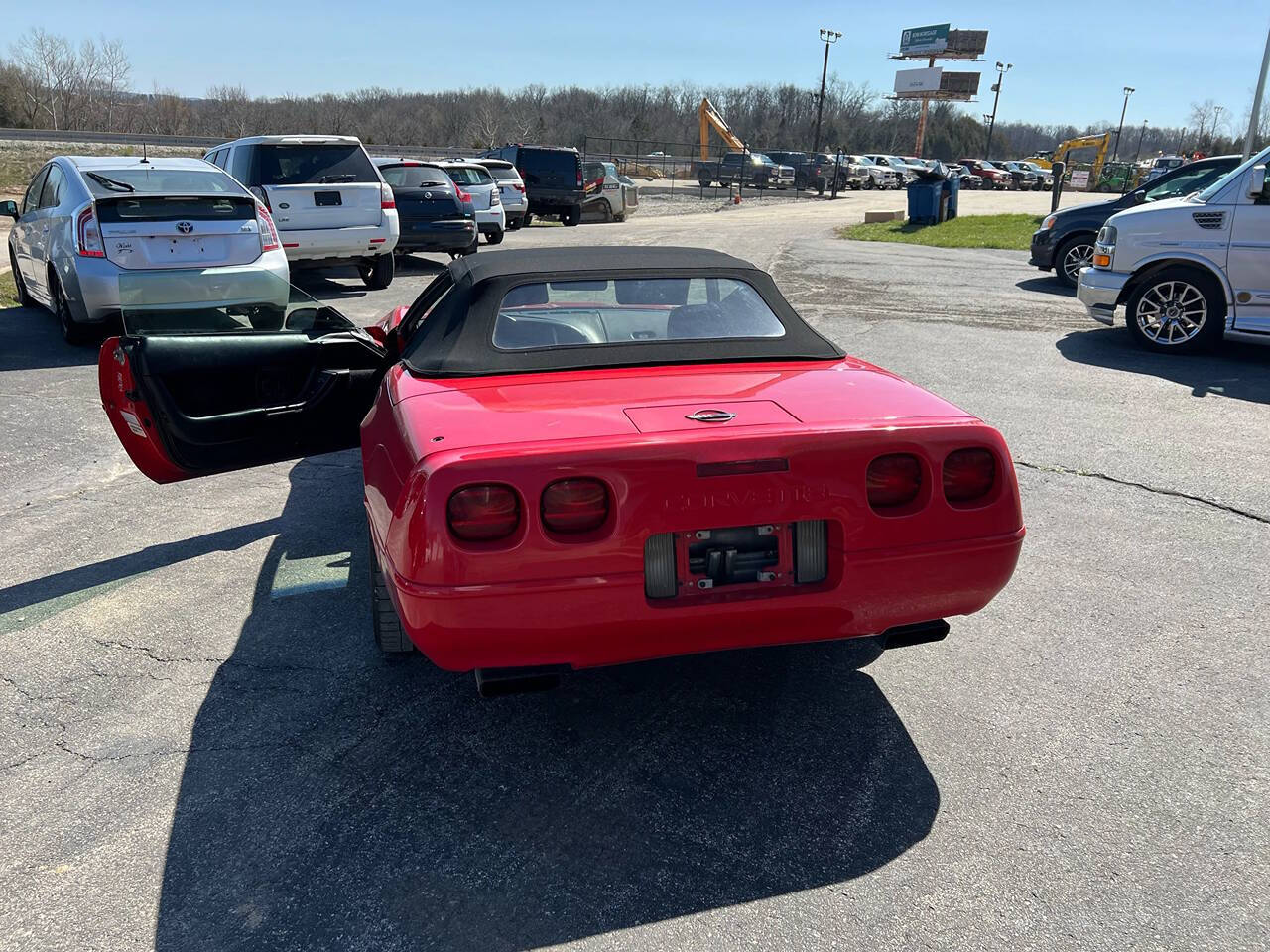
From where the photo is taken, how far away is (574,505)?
104 inches

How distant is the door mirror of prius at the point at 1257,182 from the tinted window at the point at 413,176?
10.5m

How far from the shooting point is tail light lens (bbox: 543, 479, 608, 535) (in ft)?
8.66

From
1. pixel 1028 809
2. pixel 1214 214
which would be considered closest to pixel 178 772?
pixel 1028 809

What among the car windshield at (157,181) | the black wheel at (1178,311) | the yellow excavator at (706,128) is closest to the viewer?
the car windshield at (157,181)

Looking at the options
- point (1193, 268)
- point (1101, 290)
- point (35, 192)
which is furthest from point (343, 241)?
point (1193, 268)

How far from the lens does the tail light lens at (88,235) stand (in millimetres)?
8219

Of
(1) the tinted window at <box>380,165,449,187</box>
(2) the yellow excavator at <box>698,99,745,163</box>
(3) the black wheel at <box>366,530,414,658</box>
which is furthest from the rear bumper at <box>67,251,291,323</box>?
(2) the yellow excavator at <box>698,99,745,163</box>

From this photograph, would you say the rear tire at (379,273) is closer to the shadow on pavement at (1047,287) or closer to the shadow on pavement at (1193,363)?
the shadow on pavement at (1193,363)

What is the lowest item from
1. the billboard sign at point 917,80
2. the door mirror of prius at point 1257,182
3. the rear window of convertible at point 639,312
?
the rear window of convertible at point 639,312

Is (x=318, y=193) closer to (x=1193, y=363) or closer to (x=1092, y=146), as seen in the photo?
(x=1193, y=363)

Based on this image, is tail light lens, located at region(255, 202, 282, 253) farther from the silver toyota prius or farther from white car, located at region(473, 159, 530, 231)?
white car, located at region(473, 159, 530, 231)

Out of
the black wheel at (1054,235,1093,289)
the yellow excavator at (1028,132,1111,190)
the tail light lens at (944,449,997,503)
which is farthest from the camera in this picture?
the yellow excavator at (1028,132,1111,190)

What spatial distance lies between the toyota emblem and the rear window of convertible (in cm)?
84

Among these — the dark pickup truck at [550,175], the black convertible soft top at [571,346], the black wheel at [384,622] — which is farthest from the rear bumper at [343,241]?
the dark pickup truck at [550,175]
